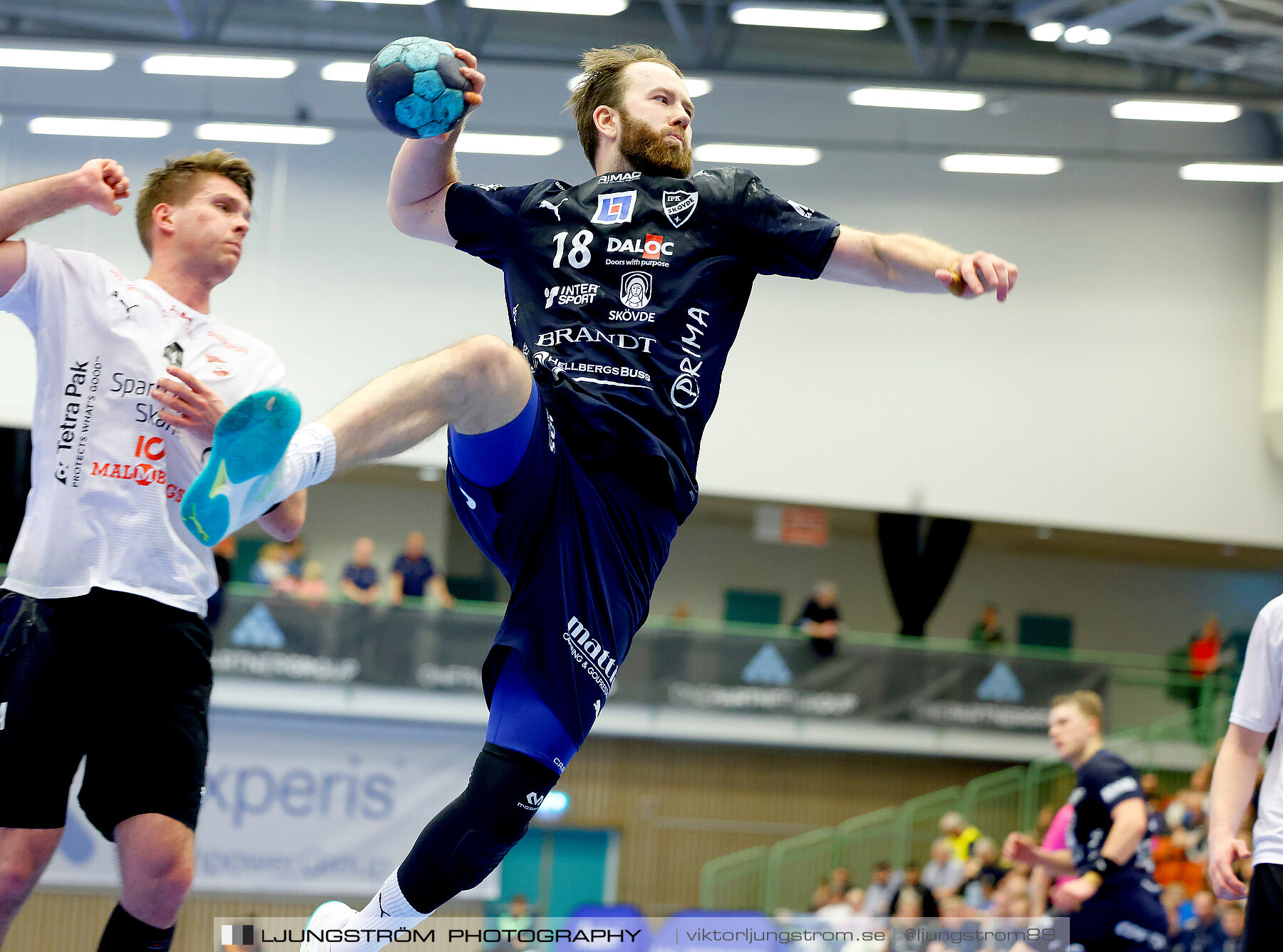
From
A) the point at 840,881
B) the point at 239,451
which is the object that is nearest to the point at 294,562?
the point at 840,881

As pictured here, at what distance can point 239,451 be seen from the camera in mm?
2730

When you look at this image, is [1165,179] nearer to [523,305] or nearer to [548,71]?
[548,71]

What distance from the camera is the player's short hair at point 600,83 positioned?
162 inches

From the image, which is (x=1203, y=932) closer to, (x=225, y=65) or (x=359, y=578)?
(x=359, y=578)

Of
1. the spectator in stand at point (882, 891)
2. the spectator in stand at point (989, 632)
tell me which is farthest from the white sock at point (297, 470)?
the spectator in stand at point (989, 632)

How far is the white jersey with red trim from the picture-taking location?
3.62m

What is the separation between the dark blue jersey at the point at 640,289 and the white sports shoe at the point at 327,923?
1.31m

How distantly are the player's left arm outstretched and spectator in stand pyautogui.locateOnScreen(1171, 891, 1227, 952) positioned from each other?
8.92 meters

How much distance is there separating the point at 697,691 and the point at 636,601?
14.8 meters

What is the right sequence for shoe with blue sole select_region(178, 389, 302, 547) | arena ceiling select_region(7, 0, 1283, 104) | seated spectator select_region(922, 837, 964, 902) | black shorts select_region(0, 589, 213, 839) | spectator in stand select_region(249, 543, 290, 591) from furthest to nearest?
spectator in stand select_region(249, 543, 290, 591)
arena ceiling select_region(7, 0, 1283, 104)
seated spectator select_region(922, 837, 964, 902)
black shorts select_region(0, 589, 213, 839)
shoe with blue sole select_region(178, 389, 302, 547)

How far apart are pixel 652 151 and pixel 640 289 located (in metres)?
0.52

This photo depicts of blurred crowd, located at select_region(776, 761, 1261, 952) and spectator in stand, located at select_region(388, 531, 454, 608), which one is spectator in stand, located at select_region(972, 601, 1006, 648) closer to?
blurred crowd, located at select_region(776, 761, 1261, 952)

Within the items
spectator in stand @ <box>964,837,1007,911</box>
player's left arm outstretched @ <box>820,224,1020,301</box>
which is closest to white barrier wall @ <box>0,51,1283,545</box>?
spectator in stand @ <box>964,837,1007,911</box>

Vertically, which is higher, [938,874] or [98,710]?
[98,710]
